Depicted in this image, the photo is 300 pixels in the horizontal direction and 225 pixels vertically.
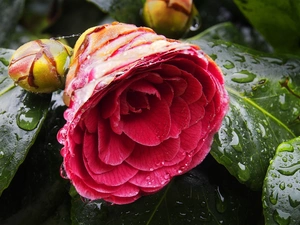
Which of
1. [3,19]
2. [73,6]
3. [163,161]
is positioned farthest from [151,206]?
[73,6]

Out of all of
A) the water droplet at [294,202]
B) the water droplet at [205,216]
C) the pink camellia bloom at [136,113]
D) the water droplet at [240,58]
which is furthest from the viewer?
the water droplet at [240,58]

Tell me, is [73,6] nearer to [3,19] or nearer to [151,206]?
[3,19]

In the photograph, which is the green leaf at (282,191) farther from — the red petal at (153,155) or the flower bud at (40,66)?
the flower bud at (40,66)

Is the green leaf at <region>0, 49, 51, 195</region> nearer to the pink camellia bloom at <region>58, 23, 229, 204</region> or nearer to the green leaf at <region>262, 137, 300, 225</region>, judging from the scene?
the pink camellia bloom at <region>58, 23, 229, 204</region>

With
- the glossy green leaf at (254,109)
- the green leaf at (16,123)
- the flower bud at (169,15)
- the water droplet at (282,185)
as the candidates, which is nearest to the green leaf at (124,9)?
the flower bud at (169,15)

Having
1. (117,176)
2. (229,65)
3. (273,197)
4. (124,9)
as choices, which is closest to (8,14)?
(124,9)

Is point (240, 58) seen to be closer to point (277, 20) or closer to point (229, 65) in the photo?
point (229, 65)
